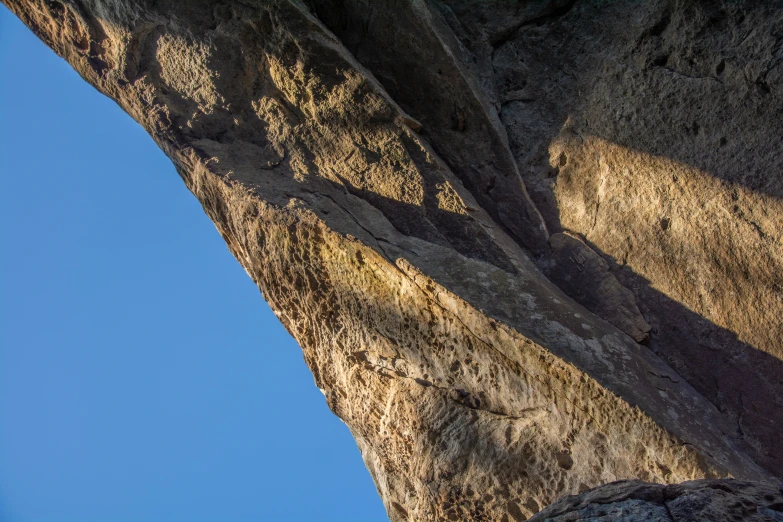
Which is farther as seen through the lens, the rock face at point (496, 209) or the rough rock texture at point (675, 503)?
the rock face at point (496, 209)

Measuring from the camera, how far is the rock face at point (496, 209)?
11.8 feet

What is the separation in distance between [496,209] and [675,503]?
2.98 meters

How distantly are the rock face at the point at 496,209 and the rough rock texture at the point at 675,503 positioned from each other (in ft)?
2.28

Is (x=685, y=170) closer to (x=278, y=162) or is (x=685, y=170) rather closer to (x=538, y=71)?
(x=538, y=71)

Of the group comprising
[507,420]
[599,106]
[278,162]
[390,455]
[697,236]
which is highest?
[278,162]

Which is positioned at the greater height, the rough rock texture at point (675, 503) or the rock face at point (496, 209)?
the rock face at point (496, 209)

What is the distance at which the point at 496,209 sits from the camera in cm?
495

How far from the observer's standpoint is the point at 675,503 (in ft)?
7.34

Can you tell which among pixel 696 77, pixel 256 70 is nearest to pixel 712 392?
pixel 696 77

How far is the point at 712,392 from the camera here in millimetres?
3771

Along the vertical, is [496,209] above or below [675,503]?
above

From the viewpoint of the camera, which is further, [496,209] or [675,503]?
[496,209]

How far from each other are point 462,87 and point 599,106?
1100 millimetres

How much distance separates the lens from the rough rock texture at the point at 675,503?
2125mm
